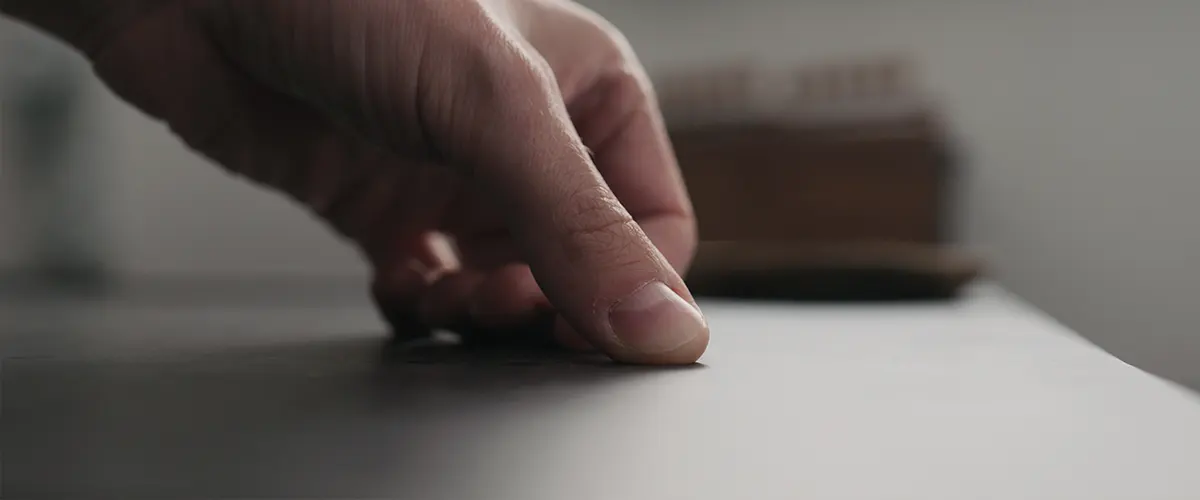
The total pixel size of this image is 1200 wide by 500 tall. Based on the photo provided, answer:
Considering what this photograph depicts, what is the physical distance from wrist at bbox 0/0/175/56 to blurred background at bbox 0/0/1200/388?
144cm

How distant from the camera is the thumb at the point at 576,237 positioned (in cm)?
36

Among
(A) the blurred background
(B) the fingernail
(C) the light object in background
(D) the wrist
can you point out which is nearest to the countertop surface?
(B) the fingernail

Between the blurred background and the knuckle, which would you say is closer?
the knuckle

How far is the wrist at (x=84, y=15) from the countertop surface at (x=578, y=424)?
10.0 inches

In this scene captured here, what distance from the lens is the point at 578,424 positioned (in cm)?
23

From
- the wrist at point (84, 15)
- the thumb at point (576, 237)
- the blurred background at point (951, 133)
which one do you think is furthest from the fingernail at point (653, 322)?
the blurred background at point (951, 133)

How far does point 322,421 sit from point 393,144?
0.31 m

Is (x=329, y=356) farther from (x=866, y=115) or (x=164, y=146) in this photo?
(x=164, y=146)

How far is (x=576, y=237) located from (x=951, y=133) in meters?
1.99

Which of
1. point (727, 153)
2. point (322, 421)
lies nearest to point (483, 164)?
point (322, 421)

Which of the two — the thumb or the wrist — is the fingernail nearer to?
the thumb

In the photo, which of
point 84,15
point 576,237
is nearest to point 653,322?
point 576,237

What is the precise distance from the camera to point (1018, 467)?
192mm

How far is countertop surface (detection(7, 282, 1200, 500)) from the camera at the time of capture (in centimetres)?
18
